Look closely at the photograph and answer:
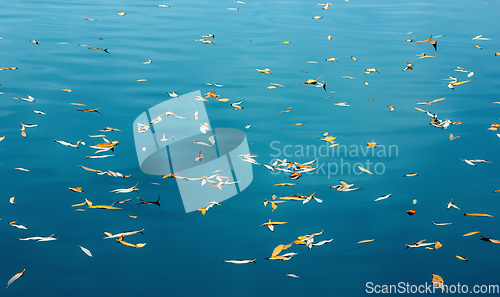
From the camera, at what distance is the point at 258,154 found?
133 inches

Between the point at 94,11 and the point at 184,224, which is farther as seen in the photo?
the point at 94,11

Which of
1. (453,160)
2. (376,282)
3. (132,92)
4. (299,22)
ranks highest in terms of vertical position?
(299,22)

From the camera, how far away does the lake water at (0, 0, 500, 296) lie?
2334mm

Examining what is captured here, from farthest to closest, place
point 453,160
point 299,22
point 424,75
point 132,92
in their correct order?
1. point 299,22
2. point 424,75
3. point 132,92
4. point 453,160

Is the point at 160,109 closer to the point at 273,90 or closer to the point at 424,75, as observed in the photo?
the point at 273,90

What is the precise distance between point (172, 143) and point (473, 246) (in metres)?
2.76

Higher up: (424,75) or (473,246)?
(424,75)

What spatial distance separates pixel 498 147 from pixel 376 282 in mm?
2279

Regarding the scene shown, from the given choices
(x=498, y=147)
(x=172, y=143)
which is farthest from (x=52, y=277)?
(x=498, y=147)

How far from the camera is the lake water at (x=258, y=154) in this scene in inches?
91.9

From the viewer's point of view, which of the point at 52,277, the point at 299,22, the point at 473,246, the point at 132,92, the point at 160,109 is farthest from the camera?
the point at 299,22

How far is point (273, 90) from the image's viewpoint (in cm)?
457

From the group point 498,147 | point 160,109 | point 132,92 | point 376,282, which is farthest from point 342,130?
point 132,92

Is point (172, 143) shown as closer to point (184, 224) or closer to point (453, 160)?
point (184, 224)
